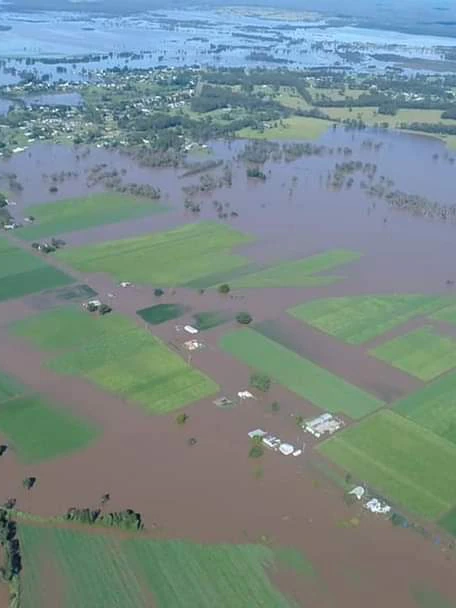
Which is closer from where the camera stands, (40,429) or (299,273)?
(40,429)

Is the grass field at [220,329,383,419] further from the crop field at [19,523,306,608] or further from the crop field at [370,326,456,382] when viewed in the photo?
the crop field at [19,523,306,608]

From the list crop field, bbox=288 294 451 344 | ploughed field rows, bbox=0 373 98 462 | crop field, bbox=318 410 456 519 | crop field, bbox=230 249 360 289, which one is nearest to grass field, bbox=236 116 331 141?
crop field, bbox=230 249 360 289

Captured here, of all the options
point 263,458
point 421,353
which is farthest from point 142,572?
point 421,353

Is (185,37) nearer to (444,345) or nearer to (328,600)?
(444,345)

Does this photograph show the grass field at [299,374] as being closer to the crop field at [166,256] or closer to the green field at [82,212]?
the crop field at [166,256]

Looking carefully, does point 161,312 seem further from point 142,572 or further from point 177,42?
point 177,42

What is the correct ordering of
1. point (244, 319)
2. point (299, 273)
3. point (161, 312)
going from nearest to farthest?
point (244, 319) → point (161, 312) → point (299, 273)
